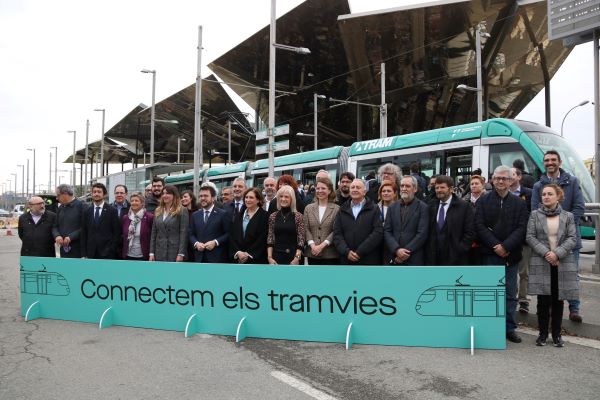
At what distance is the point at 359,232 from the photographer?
231 inches

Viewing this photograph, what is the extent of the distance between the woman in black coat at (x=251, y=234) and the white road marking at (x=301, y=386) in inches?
83.3

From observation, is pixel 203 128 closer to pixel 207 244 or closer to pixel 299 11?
pixel 299 11

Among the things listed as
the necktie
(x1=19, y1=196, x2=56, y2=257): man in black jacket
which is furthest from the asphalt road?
(x1=19, y1=196, x2=56, y2=257): man in black jacket

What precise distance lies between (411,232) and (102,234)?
4295 mm

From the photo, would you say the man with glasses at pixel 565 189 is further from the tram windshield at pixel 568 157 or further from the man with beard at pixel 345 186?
the tram windshield at pixel 568 157

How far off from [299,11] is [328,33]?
2576 mm

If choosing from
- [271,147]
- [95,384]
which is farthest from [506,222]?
[271,147]

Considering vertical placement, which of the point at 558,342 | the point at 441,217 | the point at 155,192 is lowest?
the point at 558,342

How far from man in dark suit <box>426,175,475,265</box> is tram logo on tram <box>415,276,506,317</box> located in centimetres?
63

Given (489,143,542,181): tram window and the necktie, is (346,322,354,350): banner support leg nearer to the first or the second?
the necktie

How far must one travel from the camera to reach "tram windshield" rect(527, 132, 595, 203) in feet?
39.3

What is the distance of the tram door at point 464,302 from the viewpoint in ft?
16.4

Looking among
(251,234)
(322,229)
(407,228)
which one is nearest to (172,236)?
(251,234)

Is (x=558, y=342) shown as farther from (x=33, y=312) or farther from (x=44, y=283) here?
(x=33, y=312)
